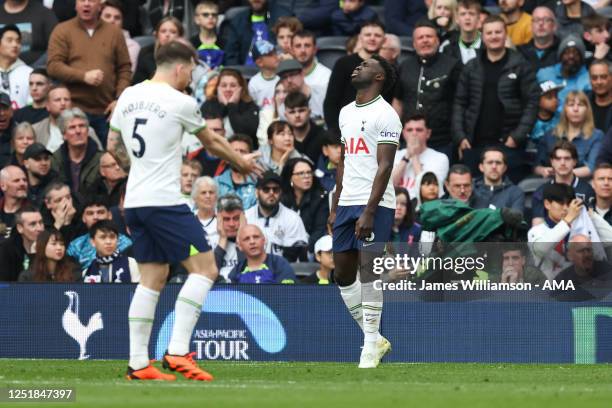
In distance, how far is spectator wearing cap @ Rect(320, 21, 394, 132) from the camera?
57.1ft

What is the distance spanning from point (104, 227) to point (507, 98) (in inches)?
200

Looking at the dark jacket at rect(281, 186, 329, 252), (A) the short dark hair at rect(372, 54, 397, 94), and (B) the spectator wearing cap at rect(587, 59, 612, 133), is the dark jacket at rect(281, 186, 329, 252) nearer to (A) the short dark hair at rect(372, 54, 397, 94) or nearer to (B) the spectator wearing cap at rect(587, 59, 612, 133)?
(B) the spectator wearing cap at rect(587, 59, 612, 133)

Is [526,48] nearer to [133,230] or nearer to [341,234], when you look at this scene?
[341,234]

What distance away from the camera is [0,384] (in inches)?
410

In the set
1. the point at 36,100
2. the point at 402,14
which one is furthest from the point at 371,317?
the point at 402,14

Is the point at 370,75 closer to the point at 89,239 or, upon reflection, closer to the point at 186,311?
the point at 186,311

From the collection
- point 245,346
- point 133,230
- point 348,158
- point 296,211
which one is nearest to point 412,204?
point 296,211

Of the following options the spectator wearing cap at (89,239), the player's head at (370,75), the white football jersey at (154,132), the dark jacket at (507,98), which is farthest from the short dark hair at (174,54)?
the dark jacket at (507,98)

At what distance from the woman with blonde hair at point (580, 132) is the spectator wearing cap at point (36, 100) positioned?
635cm

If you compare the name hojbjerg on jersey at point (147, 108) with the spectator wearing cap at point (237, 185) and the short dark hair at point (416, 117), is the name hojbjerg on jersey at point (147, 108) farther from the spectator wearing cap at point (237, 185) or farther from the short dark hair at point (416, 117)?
the short dark hair at point (416, 117)

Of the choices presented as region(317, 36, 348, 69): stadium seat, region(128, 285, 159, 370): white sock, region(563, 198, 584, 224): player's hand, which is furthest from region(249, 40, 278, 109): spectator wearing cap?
region(128, 285, 159, 370): white sock

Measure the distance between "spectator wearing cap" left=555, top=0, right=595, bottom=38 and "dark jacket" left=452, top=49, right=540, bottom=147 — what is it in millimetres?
1296

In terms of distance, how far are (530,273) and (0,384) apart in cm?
584

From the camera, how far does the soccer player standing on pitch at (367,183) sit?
11.8 m
